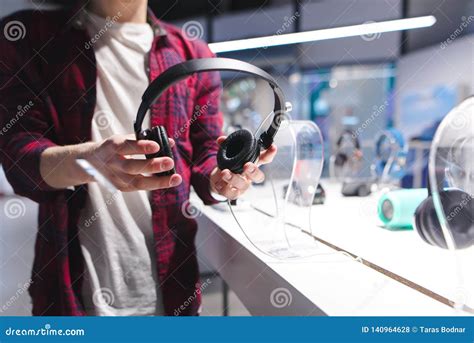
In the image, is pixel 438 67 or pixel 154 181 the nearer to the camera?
pixel 154 181

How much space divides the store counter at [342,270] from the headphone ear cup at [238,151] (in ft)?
0.68

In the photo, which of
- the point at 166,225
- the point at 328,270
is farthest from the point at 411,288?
the point at 166,225

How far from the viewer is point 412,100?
170 cm

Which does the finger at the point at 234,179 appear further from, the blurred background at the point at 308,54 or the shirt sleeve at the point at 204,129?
the blurred background at the point at 308,54

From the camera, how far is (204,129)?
919 mm
